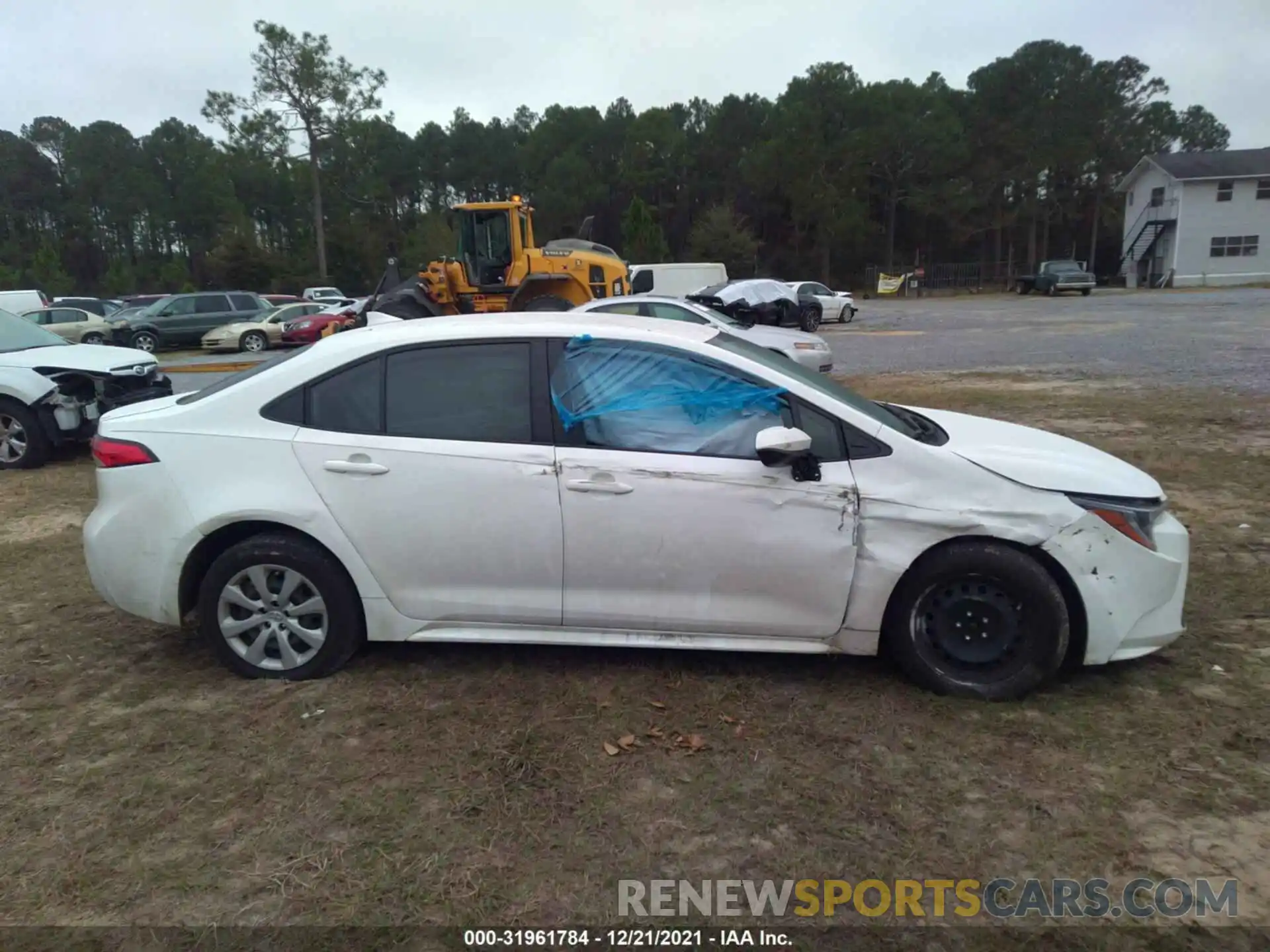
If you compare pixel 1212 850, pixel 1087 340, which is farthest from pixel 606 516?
pixel 1087 340

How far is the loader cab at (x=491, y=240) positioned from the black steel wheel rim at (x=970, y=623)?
50.0 ft

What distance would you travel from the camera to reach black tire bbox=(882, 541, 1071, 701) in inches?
138

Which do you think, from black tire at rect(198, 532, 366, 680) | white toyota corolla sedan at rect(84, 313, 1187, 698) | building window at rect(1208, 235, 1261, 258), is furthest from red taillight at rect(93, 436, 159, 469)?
building window at rect(1208, 235, 1261, 258)

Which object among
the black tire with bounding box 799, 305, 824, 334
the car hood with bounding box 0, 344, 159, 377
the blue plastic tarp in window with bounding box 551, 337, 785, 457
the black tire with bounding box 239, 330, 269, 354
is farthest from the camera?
the black tire with bounding box 799, 305, 824, 334

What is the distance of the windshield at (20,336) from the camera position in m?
8.60

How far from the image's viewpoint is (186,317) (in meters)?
26.3

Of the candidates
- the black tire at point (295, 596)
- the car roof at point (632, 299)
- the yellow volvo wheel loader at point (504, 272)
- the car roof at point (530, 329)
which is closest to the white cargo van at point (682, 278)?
the yellow volvo wheel loader at point (504, 272)

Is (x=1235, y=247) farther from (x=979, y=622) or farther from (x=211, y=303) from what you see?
(x=979, y=622)

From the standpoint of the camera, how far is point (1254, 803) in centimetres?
292

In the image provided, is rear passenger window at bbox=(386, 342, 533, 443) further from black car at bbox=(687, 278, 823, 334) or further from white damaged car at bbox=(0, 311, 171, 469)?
black car at bbox=(687, 278, 823, 334)

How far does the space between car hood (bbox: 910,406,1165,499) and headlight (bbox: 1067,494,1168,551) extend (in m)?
0.03

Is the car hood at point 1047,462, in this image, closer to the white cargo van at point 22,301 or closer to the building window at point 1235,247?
the white cargo van at point 22,301

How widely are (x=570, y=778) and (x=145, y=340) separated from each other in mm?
26979

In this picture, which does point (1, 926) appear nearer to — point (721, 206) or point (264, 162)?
point (264, 162)
